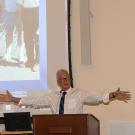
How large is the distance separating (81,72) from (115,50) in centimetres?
44

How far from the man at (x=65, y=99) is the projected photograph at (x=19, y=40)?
44 centimetres

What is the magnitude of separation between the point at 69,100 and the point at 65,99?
0.04 metres

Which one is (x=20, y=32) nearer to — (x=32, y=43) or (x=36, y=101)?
(x=32, y=43)

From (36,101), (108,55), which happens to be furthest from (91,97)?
(108,55)

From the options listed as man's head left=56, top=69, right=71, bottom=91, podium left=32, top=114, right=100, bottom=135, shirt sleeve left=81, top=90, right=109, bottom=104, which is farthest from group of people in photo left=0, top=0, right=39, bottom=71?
podium left=32, top=114, right=100, bottom=135

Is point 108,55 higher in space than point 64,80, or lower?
higher

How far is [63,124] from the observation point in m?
3.13

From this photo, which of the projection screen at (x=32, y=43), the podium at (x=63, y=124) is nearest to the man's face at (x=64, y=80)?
the projection screen at (x=32, y=43)

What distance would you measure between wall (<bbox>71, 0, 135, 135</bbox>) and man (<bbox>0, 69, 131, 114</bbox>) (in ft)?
1.50

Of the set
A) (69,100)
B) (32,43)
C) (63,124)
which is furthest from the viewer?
(32,43)

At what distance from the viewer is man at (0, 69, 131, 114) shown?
391cm

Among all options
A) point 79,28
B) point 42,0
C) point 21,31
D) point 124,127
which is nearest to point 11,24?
point 21,31

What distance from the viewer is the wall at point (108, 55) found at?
4406 millimetres

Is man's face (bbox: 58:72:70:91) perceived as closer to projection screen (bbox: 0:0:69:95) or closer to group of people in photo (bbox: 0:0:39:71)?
projection screen (bbox: 0:0:69:95)
